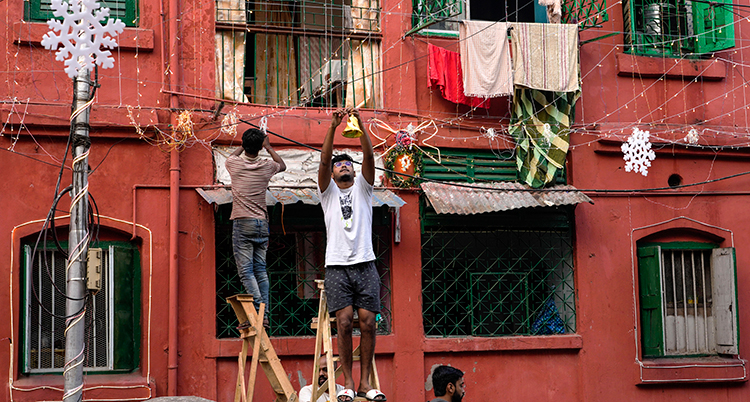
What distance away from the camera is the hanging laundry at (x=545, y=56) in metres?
9.39

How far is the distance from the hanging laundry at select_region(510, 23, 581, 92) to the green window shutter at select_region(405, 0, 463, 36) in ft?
2.38

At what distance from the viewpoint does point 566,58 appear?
949 cm

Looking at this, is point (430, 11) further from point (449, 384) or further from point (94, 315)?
point (94, 315)

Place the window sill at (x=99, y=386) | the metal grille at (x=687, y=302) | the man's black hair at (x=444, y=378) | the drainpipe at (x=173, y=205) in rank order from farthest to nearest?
the metal grille at (x=687, y=302) < the drainpipe at (x=173, y=205) < the window sill at (x=99, y=386) < the man's black hair at (x=444, y=378)

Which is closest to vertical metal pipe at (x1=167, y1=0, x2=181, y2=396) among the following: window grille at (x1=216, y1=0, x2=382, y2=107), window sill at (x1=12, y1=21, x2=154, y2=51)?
window sill at (x1=12, y1=21, x2=154, y2=51)

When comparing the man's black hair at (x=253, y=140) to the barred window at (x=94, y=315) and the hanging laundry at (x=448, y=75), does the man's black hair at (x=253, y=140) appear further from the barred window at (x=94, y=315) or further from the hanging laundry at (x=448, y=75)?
the hanging laundry at (x=448, y=75)

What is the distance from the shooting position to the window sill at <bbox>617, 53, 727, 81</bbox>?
10.0m

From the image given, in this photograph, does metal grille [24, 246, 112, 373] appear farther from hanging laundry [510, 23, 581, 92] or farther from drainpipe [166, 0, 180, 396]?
hanging laundry [510, 23, 581, 92]

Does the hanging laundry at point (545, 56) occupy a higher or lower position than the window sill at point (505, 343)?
higher

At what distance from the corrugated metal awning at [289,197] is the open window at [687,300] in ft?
10.6

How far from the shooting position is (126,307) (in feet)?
27.8

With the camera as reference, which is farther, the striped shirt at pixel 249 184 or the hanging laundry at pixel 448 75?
the hanging laundry at pixel 448 75

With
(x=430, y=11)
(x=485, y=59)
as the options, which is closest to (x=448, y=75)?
(x=485, y=59)

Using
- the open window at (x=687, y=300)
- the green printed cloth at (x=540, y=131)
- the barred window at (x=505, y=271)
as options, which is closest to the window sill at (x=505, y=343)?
the barred window at (x=505, y=271)
